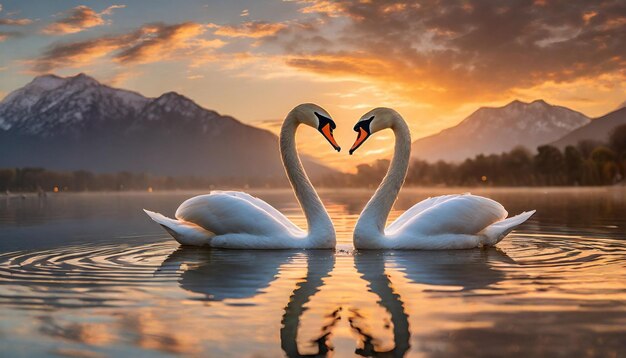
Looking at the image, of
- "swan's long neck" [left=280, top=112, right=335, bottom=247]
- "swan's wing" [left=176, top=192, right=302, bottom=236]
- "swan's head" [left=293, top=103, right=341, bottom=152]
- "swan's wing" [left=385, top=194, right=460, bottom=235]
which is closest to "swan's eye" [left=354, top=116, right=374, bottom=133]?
"swan's head" [left=293, top=103, right=341, bottom=152]

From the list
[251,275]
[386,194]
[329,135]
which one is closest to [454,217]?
[386,194]

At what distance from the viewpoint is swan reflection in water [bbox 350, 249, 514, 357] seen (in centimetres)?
631

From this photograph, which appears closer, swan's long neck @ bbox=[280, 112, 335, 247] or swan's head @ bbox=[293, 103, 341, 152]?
swan's head @ bbox=[293, 103, 341, 152]

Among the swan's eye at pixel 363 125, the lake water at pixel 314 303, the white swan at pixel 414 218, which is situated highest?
the swan's eye at pixel 363 125

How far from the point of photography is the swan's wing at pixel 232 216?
1349 centimetres

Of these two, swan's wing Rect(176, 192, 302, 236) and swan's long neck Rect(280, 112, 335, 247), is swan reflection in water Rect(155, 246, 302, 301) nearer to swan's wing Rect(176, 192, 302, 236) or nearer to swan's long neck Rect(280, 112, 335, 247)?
swan's wing Rect(176, 192, 302, 236)

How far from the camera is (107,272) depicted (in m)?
10.6

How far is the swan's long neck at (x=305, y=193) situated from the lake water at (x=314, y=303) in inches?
15.6

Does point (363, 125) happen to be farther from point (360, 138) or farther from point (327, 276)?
point (327, 276)

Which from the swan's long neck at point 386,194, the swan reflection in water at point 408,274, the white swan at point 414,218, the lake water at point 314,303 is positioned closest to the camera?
the lake water at point 314,303

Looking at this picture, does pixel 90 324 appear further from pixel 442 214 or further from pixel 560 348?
pixel 442 214

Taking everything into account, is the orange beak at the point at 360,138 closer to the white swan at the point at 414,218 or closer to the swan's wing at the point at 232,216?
the white swan at the point at 414,218

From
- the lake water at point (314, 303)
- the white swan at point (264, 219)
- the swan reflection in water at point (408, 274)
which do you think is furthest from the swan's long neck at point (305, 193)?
the swan reflection in water at point (408, 274)

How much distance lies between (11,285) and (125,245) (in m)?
5.66
